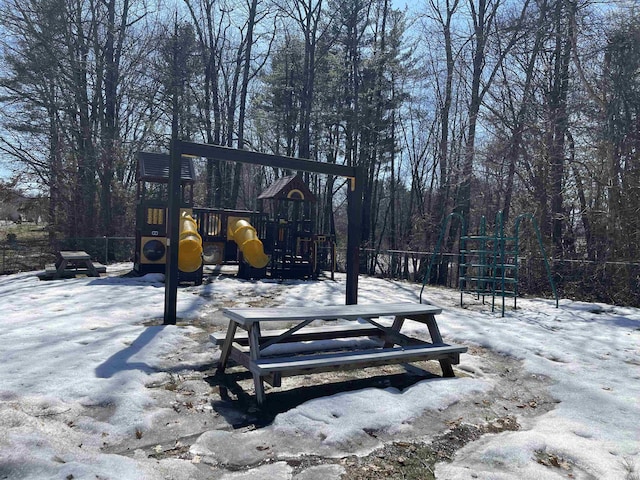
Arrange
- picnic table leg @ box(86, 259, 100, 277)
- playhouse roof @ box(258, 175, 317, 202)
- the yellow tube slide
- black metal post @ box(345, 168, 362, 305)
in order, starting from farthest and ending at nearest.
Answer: playhouse roof @ box(258, 175, 317, 202), picnic table leg @ box(86, 259, 100, 277), the yellow tube slide, black metal post @ box(345, 168, 362, 305)

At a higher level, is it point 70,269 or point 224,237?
point 224,237

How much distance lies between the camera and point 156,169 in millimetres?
13242

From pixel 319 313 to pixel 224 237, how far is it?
11341 mm

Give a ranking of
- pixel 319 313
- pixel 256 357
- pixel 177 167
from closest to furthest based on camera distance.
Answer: pixel 256 357 → pixel 319 313 → pixel 177 167

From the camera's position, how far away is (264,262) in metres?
13.0

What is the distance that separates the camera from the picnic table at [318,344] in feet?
13.0

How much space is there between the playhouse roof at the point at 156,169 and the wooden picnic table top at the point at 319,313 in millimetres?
8946

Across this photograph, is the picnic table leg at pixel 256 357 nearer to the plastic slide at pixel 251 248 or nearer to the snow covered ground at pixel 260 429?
the snow covered ground at pixel 260 429

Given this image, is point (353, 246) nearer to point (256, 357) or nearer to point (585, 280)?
point (256, 357)

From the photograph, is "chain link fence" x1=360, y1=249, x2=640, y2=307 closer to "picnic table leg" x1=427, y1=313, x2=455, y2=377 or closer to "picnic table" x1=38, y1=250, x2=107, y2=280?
"picnic table leg" x1=427, y1=313, x2=455, y2=377

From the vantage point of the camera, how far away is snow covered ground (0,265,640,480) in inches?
112

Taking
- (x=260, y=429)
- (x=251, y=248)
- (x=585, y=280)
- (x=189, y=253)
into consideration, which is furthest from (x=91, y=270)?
(x=585, y=280)

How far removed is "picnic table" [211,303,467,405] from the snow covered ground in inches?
11.3

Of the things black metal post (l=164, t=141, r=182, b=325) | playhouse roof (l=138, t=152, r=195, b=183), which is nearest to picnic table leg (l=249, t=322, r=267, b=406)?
black metal post (l=164, t=141, r=182, b=325)
